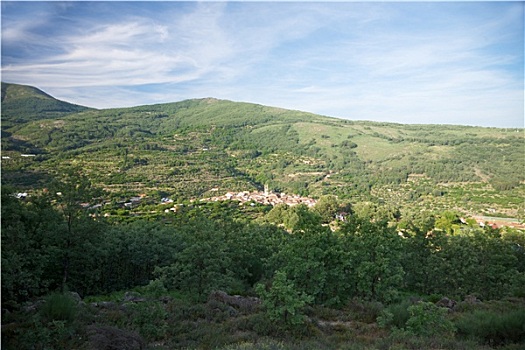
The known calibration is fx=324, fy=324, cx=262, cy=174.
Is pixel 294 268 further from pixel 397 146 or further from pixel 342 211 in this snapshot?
pixel 397 146

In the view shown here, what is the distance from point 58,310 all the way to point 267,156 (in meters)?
113

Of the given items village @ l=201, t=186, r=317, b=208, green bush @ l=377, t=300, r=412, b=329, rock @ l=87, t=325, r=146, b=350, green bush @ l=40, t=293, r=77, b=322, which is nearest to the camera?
rock @ l=87, t=325, r=146, b=350

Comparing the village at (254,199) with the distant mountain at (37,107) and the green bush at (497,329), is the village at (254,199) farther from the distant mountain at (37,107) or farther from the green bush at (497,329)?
the distant mountain at (37,107)

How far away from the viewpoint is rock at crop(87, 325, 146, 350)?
24.3ft

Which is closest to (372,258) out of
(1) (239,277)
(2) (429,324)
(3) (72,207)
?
(2) (429,324)

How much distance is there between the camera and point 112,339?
757 cm

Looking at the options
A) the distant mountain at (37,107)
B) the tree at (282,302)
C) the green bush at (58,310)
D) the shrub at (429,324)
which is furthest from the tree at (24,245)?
the distant mountain at (37,107)

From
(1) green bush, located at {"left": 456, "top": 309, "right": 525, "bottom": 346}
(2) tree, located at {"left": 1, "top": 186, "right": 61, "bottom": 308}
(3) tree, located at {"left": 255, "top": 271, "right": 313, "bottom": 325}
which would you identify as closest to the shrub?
(1) green bush, located at {"left": 456, "top": 309, "right": 525, "bottom": 346}

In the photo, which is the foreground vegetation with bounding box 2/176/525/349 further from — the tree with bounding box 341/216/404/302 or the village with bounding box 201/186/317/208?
the village with bounding box 201/186/317/208

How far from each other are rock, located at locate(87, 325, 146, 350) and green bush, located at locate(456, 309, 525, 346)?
28.2ft

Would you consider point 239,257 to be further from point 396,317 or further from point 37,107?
point 37,107

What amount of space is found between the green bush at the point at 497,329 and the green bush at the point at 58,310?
1040 centimetres

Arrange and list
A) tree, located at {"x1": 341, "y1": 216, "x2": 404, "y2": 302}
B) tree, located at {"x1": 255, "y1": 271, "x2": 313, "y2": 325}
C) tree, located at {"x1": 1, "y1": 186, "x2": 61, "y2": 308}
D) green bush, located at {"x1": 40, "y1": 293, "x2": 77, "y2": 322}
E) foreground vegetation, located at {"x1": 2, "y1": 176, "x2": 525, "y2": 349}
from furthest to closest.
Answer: tree, located at {"x1": 341, "y1": 216, "x2": 404, "y2": 302} → tree, located at {"x1": 1, "y1": 186, "x2": 61, "y2": 308} → tree, located at {"x1": 255, "y1": 271, "x2": 313, "y2": 325} → foreground vegetation, located at {"x1": 2, "y1": 176, "x2": 525, "y2": 349} → green bush, located at {"x1": 40, "y1": 293, "x2": 77, "y2": 322}

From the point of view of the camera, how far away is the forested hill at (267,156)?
232ft
